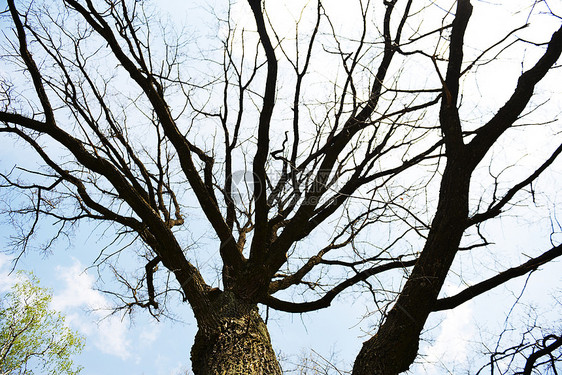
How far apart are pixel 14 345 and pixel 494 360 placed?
10686mm

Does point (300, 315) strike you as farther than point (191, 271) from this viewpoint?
Yes

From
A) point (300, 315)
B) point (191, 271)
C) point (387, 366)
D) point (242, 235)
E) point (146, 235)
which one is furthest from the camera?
point (242, 235)

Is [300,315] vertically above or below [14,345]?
below

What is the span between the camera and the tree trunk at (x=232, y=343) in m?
2.50

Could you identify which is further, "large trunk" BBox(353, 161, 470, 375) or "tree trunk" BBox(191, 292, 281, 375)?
"tree trunk" BBox(191, 292, 281, 375)

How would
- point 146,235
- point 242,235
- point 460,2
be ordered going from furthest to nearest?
point 242,235 → point 146,235 → point 460,2

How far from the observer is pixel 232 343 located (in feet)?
8.63

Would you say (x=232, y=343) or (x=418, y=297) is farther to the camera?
(x=232, y=343)

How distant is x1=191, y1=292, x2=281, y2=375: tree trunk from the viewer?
250 centimetres

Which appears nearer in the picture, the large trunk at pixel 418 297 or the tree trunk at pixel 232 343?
the large trunk at pixel 418 297

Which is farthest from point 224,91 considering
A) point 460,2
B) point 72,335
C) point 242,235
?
point 72,335

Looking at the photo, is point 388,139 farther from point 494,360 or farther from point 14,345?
point 14,345

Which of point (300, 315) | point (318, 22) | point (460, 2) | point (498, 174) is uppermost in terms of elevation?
point (318, 22)

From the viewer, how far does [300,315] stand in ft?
12.5
